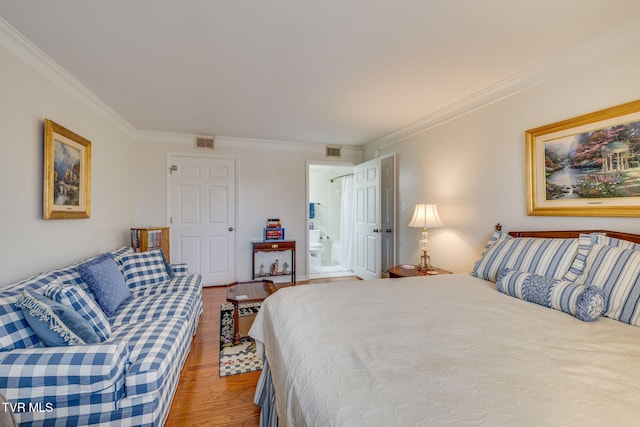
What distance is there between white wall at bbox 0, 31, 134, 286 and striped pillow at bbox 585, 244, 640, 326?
3416 mm

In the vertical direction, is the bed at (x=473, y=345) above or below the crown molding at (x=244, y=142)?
below

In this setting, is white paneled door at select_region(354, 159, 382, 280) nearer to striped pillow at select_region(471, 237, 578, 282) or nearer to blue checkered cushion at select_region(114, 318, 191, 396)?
striped pillow at select_region(471, 237, 578, 282)

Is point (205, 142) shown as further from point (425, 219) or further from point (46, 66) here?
→ point (425, 219)

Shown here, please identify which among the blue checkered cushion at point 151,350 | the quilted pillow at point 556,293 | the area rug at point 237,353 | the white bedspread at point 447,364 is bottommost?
the area rug at point 237,353

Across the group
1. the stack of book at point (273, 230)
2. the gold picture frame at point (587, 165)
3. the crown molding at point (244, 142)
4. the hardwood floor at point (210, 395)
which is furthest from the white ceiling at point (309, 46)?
the hardwood floor at point (210, 395)

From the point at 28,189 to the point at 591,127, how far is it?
389 centimetres

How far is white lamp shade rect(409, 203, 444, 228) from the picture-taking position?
3031 mm

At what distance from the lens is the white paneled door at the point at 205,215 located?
4.27 metres

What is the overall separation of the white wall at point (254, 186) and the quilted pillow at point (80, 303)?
273cm

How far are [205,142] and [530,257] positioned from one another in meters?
4.18

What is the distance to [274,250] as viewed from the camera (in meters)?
4.44

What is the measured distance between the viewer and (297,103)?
302 centimetres

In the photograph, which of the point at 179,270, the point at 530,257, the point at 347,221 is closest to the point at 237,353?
the point at 179,270

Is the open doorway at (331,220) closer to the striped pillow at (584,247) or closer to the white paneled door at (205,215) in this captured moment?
the white paneled door at (205,215)
